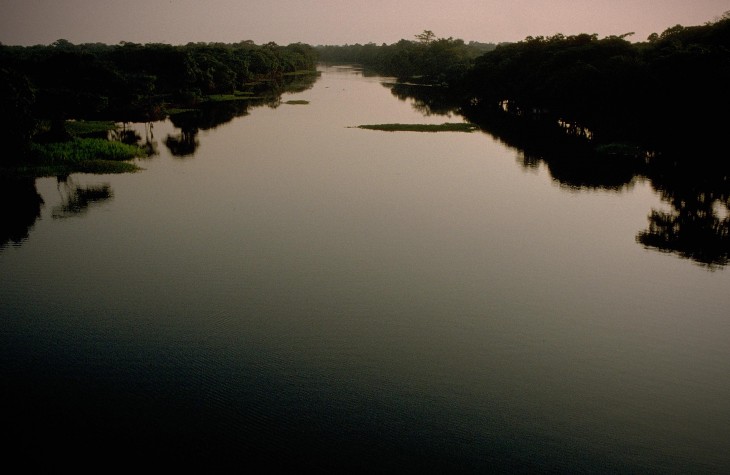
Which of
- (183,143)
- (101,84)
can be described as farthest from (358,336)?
(101,84)

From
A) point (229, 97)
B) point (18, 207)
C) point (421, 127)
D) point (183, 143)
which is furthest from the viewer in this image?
point (229, 97)

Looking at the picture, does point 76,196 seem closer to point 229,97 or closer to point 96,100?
point 96,100

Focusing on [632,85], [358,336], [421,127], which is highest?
[632,85]

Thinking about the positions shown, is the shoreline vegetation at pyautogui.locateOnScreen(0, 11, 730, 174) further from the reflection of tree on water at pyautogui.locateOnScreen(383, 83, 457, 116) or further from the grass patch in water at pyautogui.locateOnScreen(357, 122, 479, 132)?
the reflection of tree on water at pyautogui.locateOnScreen(383, 83, 457, 116)

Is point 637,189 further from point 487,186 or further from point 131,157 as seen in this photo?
point 131,157

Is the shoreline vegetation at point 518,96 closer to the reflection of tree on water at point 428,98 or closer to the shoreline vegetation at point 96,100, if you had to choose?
the shoreline vegetation at point 96,100

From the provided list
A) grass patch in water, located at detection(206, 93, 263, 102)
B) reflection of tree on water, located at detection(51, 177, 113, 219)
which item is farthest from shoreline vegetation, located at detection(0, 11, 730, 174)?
reflection of tree on water, located at detection(51, 177, 113, 219)
